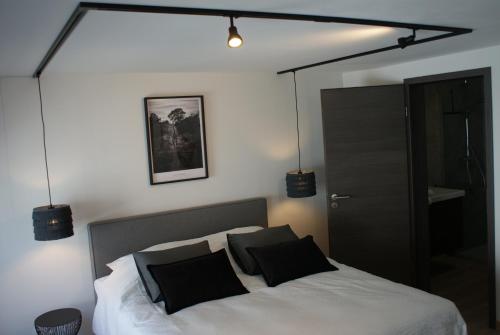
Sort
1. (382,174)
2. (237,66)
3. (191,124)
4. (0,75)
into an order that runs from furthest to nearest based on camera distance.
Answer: (382,174) < (191,124) < (237,66) < (0,75)

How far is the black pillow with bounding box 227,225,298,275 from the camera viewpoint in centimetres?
336

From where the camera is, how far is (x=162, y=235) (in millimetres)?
3660

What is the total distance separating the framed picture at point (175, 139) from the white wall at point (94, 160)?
71 millimetres

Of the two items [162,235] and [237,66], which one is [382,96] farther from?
[162,235]

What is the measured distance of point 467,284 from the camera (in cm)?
450

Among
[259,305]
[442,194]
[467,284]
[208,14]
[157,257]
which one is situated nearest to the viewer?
[208,14]

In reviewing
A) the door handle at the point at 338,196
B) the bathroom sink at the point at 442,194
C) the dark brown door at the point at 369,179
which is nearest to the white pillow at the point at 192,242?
the door handle at the point at 338,196

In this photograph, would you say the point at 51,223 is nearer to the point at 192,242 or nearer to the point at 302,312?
the point at 192,242

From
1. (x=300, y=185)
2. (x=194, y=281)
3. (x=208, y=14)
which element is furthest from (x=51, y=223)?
(x=300, y=185)

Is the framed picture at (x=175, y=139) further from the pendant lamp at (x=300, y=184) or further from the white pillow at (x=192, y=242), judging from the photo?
the pendant lamp at (x=300, y=184)

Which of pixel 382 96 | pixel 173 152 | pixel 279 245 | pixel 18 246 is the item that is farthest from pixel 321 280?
pixel 18 246

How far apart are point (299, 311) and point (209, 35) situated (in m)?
1.64

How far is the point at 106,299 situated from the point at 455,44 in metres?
3.02

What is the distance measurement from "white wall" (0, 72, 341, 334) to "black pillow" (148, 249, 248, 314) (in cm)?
84
